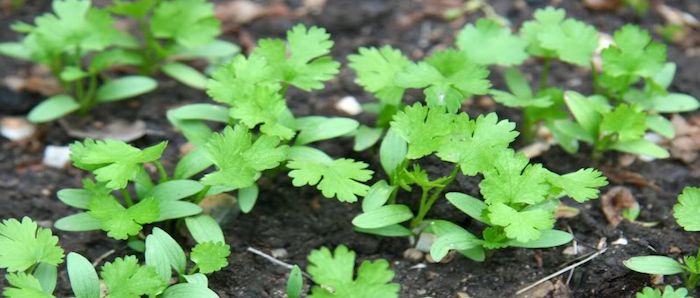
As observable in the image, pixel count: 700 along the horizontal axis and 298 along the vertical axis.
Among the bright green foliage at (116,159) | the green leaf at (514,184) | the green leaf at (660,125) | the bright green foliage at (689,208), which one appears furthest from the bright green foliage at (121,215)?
the green leaf at (660,125)

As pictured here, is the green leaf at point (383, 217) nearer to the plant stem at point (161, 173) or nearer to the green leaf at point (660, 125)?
the plant stem at point (161, 173)

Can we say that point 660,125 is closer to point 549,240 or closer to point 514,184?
point 549,240

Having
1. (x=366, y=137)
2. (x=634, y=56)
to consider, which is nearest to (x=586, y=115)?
(x=634, y=56)

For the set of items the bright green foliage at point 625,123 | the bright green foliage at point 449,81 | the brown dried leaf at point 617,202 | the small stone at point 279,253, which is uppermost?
the bright green foliage at point 449,81

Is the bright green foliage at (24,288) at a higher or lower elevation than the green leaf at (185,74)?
lower

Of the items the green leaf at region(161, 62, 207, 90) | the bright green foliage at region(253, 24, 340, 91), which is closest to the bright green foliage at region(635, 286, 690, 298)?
the bright green foliage at region(253, 24, 340, 91)
